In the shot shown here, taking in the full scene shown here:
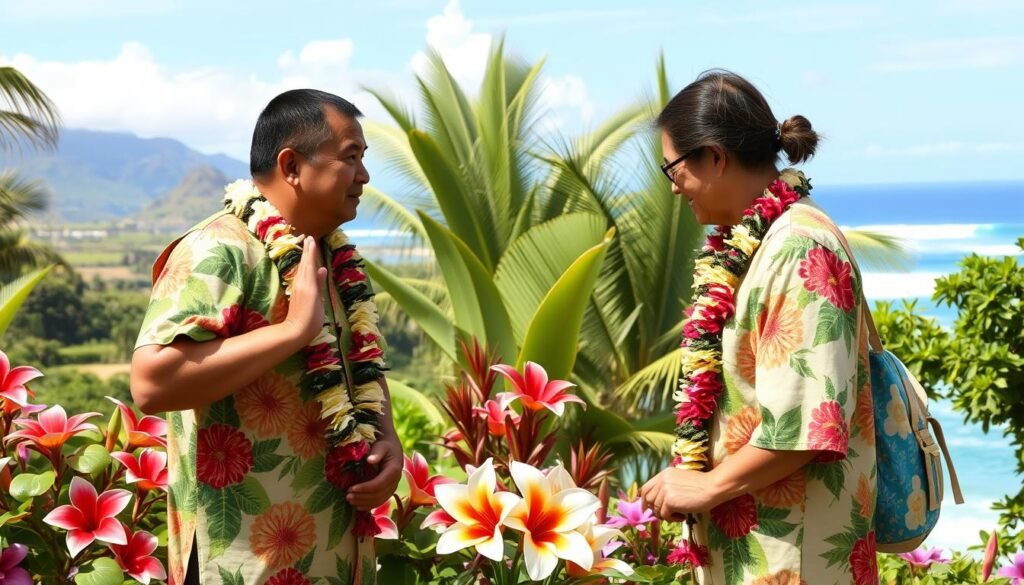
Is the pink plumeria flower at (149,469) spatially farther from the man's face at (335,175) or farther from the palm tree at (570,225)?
the palm tree at (570,225)

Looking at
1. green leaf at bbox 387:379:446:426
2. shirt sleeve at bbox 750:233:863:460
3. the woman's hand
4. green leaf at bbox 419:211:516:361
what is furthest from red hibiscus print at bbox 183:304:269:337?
green leaf at bbox 387:379:446:426

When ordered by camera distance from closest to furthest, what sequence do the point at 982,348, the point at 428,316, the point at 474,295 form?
the point at 982,348 → the point at 474,295 → the point at 428,316

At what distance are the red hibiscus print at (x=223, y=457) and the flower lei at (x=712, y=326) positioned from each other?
85 cm

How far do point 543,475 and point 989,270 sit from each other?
357 centimetres

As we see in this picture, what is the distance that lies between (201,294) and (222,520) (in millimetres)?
455

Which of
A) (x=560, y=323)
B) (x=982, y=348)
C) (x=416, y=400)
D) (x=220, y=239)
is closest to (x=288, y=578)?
(x=220, y=239)

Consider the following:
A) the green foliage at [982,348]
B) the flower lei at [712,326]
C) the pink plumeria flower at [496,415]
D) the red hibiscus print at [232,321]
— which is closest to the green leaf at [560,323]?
the green foliage at [982,348]

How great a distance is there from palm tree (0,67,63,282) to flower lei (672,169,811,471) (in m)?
17.0

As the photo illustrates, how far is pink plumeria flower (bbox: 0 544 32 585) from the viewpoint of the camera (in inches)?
117

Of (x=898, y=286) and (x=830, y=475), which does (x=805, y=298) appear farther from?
(x=898, y=286)

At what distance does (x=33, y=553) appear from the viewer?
321 centimetres

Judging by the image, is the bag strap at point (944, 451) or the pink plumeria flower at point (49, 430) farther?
the pink plumeria flower at point (49, 430)

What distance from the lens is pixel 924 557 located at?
3623 mm

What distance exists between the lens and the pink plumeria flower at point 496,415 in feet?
10.1
